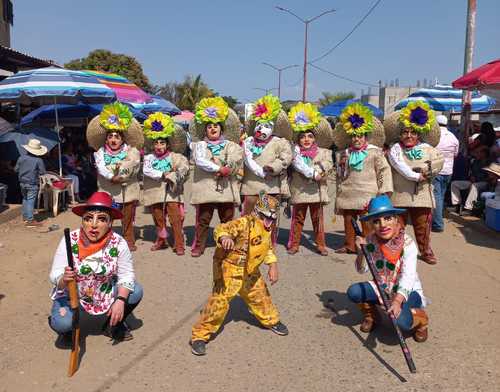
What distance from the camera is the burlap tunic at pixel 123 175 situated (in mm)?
5949

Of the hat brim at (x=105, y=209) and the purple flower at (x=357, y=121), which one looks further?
the purple flower at (x=357, y=121)

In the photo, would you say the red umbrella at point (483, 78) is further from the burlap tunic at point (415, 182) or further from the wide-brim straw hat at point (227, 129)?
the wide-brim straw hat at point (227, 129)

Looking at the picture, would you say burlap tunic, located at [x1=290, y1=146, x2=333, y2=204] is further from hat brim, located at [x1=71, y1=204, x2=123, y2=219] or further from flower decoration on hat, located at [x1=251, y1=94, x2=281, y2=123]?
A: hat brim, located at [x1=71, y1=204, x2=123, y2=219]

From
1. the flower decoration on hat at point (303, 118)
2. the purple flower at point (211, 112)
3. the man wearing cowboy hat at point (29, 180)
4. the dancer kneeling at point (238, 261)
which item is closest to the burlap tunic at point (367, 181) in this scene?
the flower decoration on hat at point (303, 118)

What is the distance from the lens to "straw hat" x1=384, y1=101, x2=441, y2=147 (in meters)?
5.76

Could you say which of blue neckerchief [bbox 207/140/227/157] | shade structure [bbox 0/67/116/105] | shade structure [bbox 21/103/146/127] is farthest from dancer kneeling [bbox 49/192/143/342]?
shade structure [bbox 21/103/146/127]

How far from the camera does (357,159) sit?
591 centimetres

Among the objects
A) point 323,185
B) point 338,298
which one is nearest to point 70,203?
point 323,185

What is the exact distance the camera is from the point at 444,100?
41.4ft

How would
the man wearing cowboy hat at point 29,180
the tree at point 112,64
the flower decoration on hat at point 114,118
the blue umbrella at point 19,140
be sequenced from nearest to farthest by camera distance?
the flower decoration on hat at point 114,118 → the man wearing cowboy hat at point 29,180 → the blue umbrella at point 19,140 → the tree at point 112,64

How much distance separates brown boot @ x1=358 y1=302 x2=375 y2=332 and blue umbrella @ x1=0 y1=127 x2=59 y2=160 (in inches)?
257

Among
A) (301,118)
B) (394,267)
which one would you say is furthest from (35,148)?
(394,267)

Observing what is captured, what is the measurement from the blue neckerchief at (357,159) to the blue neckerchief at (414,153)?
0.49 metres

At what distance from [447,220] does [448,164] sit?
3.80 ft
